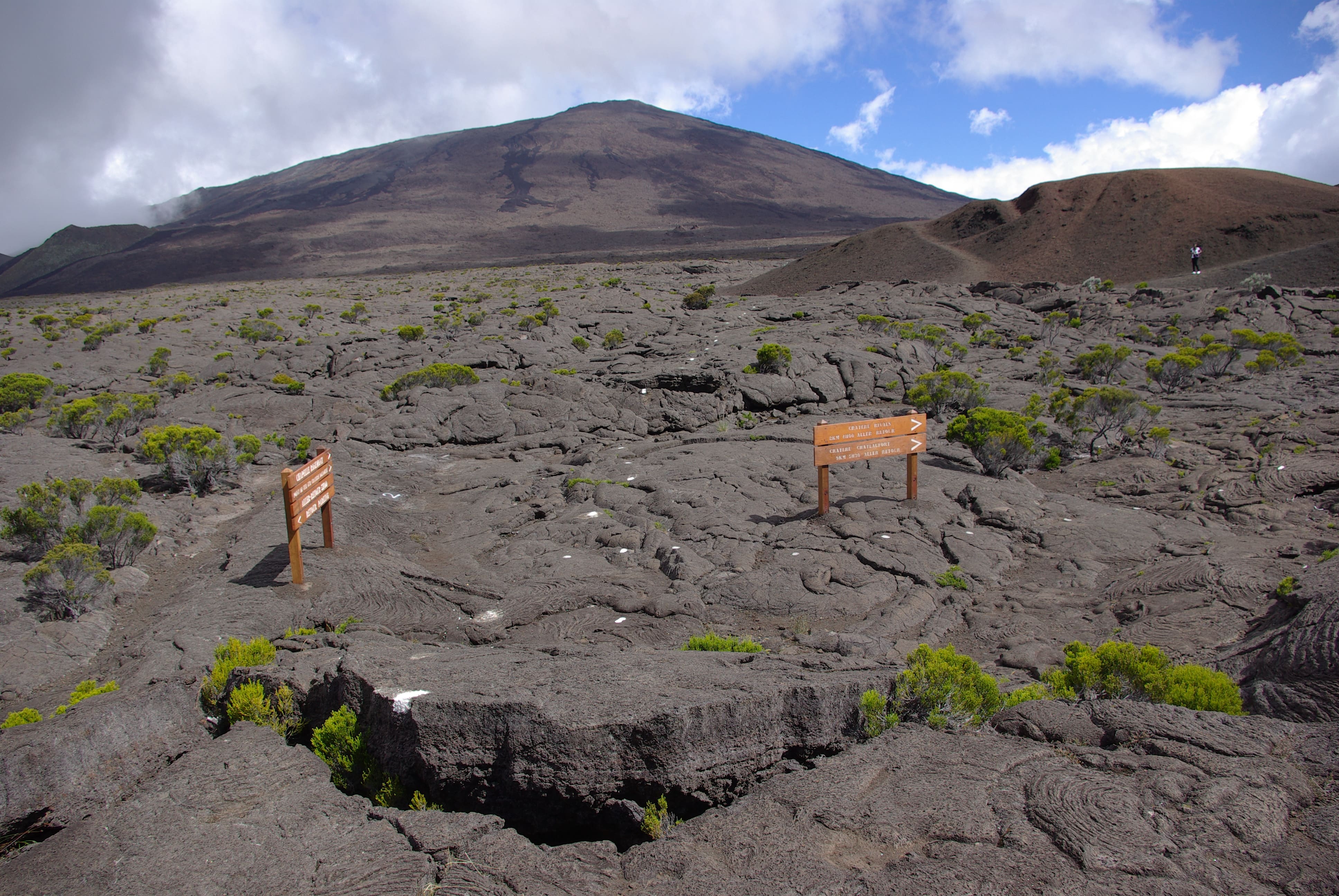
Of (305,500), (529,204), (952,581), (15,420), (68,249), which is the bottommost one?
(952,581)

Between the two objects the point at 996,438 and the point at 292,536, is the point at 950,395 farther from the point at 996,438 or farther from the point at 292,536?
the point at 292,536

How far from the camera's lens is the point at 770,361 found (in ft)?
60.5

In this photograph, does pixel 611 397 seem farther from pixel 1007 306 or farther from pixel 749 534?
pixel 1007 306

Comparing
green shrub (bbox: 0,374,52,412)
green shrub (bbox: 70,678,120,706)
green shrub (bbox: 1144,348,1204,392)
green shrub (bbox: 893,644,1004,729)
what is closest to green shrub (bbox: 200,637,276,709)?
green shrub (bbox: 70,678,120,706)

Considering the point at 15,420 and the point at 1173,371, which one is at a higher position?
the point at 1173,371

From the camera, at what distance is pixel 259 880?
3.11 m

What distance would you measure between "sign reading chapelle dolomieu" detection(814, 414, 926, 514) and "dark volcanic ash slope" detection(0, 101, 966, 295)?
65904mm

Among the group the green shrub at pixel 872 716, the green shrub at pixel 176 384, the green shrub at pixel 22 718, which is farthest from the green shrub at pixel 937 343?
the green shrub at pixel 176 384

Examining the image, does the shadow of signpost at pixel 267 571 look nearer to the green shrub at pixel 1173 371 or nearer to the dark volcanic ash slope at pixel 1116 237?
the green shrub at pixel 1173 371

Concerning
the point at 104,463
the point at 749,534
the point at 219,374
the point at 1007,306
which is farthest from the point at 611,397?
the point at 1007,306

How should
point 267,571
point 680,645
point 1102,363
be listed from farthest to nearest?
1. point 1102,363
2. point 267,571
3. point 680,645

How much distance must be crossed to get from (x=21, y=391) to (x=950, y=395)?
23.3 m

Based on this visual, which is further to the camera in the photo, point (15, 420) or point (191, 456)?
point (15, 420)

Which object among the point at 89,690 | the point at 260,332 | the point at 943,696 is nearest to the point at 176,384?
the point at 260,332
